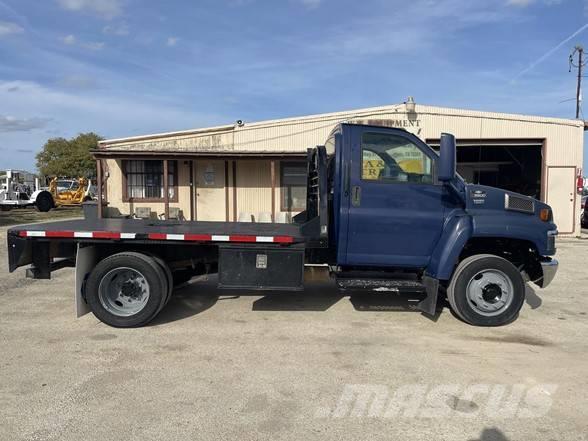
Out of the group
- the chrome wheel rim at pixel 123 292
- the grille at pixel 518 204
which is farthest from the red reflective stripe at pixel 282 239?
the grille at pixel 518 204

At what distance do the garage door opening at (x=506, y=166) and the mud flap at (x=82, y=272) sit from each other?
1648cm

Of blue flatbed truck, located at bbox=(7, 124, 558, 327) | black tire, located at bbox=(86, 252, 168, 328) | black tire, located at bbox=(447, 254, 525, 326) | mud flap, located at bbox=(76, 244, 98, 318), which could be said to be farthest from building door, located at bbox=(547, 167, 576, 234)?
mud flap, located at bbox=(76, 244, 98, 318)

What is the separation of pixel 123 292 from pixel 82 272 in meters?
0.53

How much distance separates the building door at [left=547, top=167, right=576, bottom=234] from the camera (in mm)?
17344

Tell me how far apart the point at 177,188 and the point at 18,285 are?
9.31 m

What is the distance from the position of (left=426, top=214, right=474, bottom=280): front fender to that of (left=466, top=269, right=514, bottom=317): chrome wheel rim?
374mm

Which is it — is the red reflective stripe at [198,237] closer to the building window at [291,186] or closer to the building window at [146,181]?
the building window at [291,186]

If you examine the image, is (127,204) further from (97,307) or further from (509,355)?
(509,355)

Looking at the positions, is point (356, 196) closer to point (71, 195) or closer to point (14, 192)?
point (14, 192)

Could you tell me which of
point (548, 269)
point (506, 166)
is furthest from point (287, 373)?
point (506, 166)

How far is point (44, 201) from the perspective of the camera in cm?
3000

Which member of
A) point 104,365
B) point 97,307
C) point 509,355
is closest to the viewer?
point 104,365

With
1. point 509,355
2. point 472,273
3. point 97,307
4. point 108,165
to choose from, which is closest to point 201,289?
point 97,307

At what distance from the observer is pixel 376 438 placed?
3.33 m
